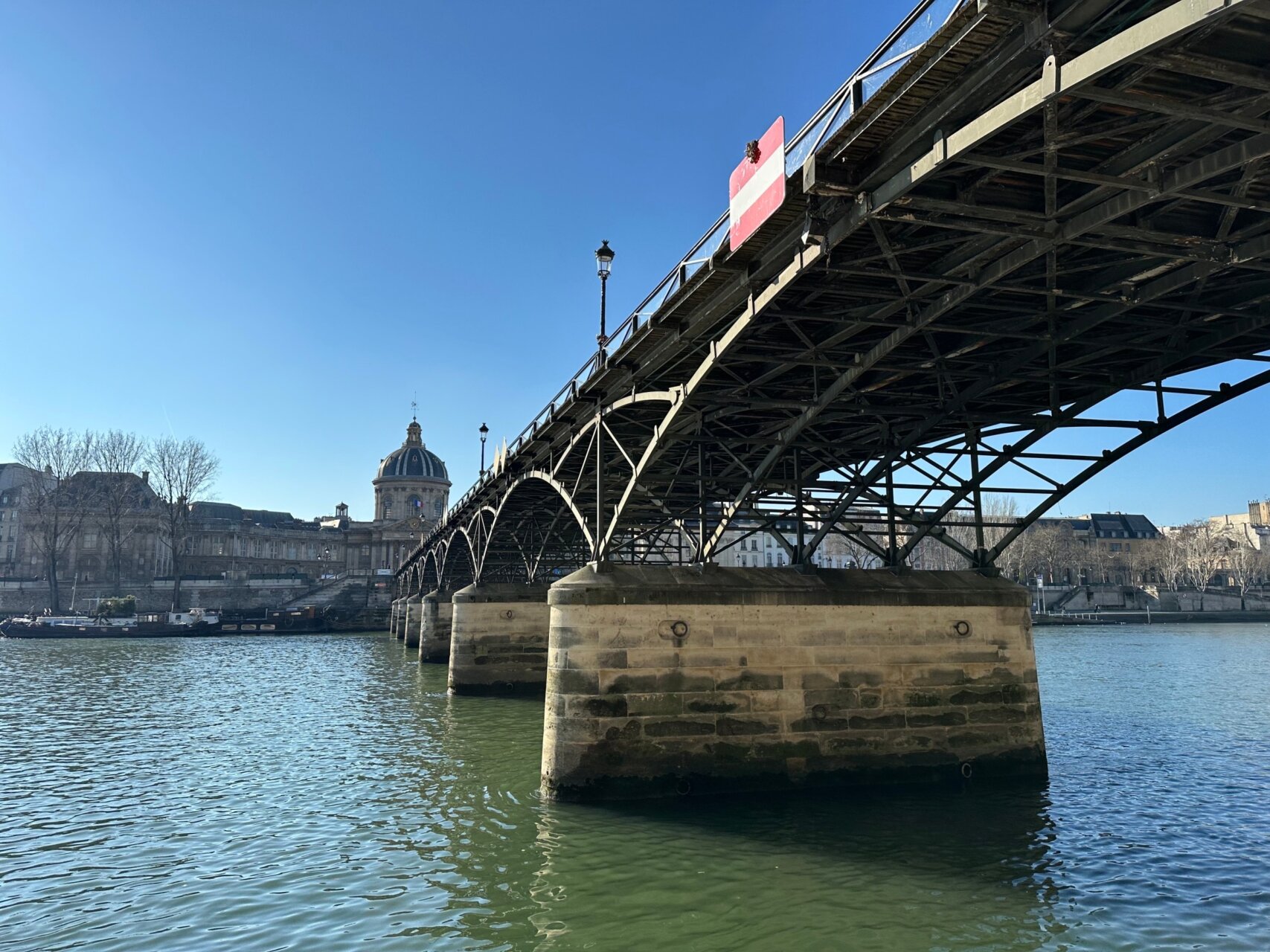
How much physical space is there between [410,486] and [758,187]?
17000cm

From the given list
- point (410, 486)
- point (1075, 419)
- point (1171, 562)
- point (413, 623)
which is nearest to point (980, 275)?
point (1075, 419)

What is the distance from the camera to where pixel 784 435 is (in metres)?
16.8

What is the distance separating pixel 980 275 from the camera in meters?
11.6

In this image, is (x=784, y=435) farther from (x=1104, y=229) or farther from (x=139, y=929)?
(x=139, y=929)

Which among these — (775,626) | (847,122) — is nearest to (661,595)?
(775,626)

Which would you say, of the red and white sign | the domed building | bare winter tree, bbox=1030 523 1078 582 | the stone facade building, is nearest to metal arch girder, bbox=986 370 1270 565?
the red and white sign

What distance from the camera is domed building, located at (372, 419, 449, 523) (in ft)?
571

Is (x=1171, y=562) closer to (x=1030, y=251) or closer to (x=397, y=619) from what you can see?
(x=397, y=619)

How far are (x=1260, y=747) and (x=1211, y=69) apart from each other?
22373 millimetres

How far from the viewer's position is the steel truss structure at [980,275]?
24.6ft

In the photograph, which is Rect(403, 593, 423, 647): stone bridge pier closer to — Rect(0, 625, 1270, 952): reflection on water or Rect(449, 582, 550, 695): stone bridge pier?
Rect(449, 582, 550, 695): stone bridge pier

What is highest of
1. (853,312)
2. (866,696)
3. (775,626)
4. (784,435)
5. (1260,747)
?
(853,312)

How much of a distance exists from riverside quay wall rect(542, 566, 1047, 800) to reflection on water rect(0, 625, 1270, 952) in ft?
2.42

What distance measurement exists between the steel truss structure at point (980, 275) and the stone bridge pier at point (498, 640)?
53.0 ft
